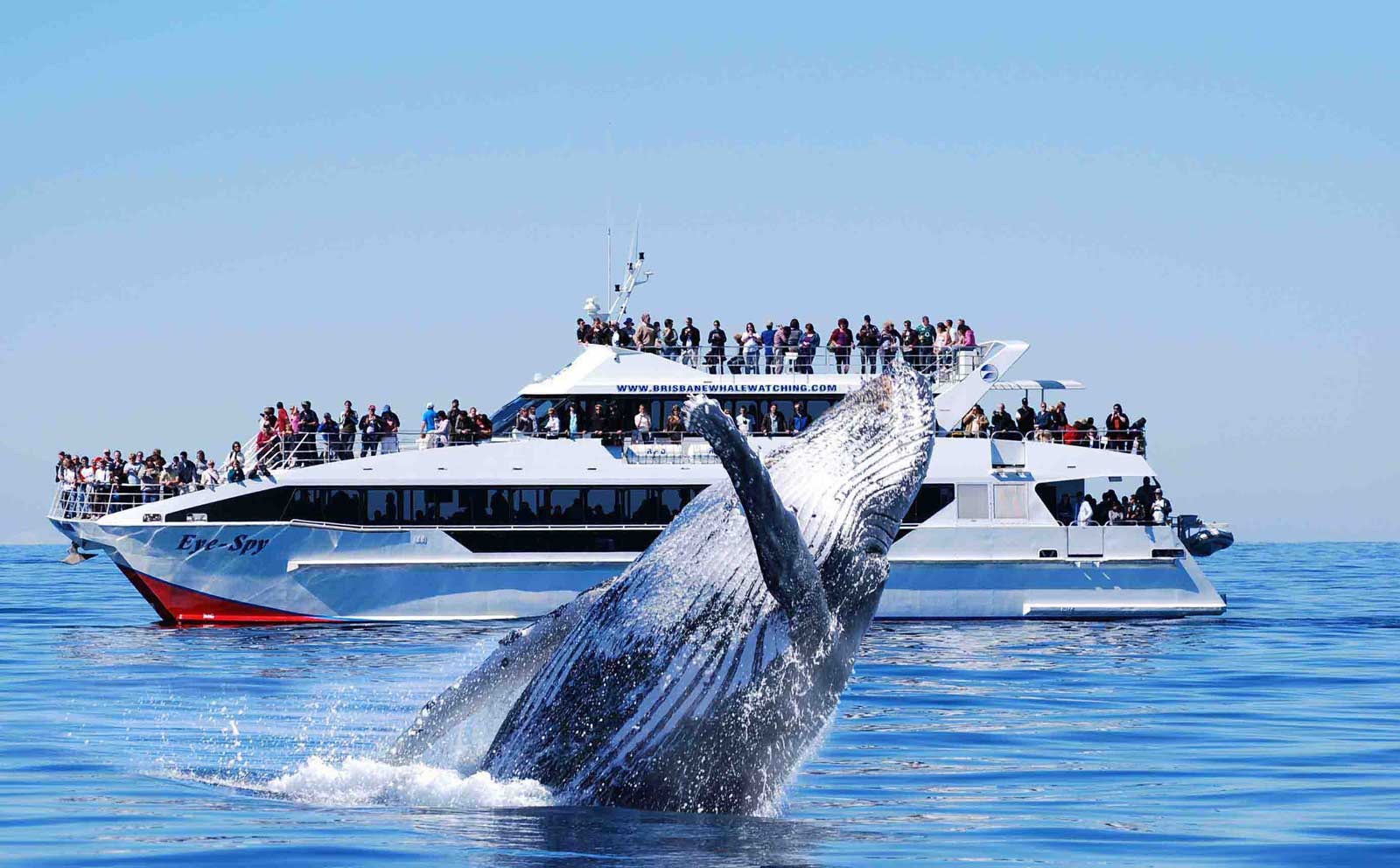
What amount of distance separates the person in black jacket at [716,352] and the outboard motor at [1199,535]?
1001cm

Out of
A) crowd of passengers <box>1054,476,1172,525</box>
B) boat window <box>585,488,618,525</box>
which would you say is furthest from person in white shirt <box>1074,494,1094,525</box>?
boat window <box>585,488,618,525</box>

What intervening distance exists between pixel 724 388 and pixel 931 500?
481 centimetres

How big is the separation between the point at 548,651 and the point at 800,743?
4.49ft

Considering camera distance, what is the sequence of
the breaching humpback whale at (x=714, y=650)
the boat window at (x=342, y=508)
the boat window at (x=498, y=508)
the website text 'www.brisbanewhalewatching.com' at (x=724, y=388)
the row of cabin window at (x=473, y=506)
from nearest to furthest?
the breaching humpback whale at (x=714, y=650) < the row of cabin window at (x=473, y=506) < the boat window at (x=342, y=508) < the boat window at (x=498, y=508) < the website text 'www.brisbanewhalewatching.com' at (x=724, y=388)

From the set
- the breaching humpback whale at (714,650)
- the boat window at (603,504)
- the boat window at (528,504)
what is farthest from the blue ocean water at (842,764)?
the boat window at (603,504)

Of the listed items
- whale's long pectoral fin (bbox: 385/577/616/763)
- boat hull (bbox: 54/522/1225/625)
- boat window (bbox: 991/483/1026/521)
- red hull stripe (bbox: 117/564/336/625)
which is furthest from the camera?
boat window (bbox: 991/483/1026/521)

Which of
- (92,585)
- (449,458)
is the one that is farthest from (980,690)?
(92,585)

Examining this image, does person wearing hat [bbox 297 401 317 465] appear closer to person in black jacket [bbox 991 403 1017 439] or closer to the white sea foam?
person in black jacket [bbox 991 403 1017 439]

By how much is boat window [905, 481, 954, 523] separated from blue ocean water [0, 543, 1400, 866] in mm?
4443

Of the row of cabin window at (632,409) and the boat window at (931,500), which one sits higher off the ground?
the row of cabin window at (632,409)

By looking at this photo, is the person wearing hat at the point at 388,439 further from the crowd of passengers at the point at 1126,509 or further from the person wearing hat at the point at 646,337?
the crowd of passengers at the point at 1126,509

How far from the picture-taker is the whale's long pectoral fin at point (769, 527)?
6832 millimetres

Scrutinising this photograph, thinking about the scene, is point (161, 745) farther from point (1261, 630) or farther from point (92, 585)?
point (92, 585)

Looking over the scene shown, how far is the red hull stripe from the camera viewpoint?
31172mm
